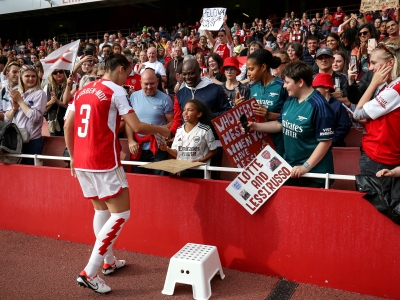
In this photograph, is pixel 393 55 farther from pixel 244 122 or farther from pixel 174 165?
pixel 174 165

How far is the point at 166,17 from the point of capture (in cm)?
3161

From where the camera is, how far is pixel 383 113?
11.5 ft

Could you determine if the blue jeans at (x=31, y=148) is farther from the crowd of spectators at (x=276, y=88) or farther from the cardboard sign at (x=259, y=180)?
A: the cardboard sign at (x=259, y=180)

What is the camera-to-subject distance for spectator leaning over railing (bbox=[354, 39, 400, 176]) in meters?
3.49

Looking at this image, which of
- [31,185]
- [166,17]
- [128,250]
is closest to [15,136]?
[31,185]

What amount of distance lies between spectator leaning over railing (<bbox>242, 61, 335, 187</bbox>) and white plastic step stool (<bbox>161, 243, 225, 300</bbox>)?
1.08m

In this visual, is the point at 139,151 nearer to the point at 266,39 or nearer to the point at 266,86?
the point at 266,86

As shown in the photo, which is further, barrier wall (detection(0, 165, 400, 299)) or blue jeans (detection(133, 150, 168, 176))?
blue jeans (detection(133, 150, 168, 176))

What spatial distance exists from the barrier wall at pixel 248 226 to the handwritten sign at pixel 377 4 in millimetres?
6870

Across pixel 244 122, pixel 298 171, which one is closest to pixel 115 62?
pixel 244 122

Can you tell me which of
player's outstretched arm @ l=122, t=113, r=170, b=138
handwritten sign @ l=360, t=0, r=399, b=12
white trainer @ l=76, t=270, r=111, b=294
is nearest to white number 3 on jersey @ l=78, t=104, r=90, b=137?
player's outstretched arm @ l=122, t=113, r=170, b=138

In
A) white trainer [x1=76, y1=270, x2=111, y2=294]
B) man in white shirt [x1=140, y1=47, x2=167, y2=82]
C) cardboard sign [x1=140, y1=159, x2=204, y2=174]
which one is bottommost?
white trainer [x1=76, y1=270, x2=111, y2=294]

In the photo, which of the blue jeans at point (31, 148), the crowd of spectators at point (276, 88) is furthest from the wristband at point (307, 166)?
the blue jeans at point (31, 148)

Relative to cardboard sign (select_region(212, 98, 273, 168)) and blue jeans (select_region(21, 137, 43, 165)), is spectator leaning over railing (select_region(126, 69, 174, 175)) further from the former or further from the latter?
blue jeans (select_region(21, 137, 43, 165))
